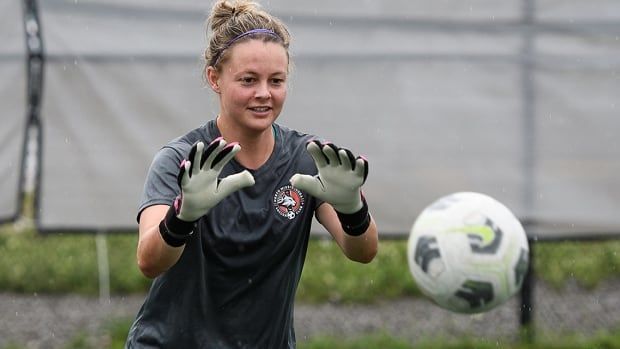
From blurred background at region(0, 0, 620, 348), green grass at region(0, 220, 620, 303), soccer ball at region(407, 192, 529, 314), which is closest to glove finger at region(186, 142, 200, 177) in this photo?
soccer ball at region(407, 192, 529, 314)

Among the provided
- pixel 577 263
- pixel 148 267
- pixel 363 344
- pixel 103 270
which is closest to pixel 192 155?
pixel 148 267

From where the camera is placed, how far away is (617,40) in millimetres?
5898

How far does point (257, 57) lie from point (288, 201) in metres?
0.50

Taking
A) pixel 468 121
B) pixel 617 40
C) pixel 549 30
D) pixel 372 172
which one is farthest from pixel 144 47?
pixel 617 40

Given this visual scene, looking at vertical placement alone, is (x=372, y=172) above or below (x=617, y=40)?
below

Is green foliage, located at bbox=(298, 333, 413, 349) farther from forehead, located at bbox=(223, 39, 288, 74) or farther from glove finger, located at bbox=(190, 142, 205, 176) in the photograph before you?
glove finger, located at bbox=(190, 142, 205, 176)

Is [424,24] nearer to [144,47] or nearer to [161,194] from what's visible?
[144,47]

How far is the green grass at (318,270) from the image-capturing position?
7.13m

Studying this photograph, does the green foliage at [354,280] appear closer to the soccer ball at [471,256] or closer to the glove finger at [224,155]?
the soccer ball at [471,256]

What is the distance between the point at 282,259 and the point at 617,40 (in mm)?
3222

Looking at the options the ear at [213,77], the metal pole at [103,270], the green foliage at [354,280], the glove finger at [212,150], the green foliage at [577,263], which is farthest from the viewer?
the green foliage at [577,263]

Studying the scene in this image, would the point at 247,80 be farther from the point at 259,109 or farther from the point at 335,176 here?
the point at 335,176

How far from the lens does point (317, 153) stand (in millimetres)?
3098

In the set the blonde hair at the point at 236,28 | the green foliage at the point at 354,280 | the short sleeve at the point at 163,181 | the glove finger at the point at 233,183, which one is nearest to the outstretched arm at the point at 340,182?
the glove finger at the point at 233,183
